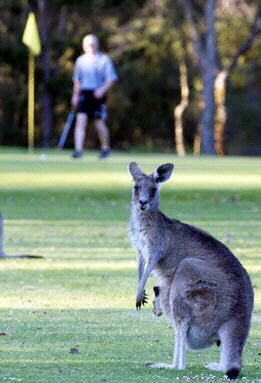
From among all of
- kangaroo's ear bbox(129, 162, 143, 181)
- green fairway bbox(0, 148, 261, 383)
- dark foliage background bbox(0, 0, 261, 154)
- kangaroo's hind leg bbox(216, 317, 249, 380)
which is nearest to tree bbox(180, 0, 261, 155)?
dark foliage background bbox(0, 0, 261, 154)

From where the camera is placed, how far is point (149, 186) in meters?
7.47

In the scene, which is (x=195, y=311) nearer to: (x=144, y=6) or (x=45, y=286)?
(x=45, y=286)

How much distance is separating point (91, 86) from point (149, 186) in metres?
16.2

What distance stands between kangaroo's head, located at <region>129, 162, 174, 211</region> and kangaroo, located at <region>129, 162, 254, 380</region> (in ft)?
0.76

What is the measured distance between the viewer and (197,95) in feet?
181

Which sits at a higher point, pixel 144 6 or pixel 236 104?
pixel 144 6

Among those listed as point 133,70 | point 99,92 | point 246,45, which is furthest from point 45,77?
point 99,92

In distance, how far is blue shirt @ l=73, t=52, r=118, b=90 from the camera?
23234 mm

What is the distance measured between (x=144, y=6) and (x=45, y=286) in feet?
145

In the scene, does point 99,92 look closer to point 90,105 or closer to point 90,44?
point 90,105

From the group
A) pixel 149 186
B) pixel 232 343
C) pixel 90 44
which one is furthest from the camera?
pixel 90 44

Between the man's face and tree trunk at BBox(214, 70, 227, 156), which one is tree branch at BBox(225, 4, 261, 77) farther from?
the man's face

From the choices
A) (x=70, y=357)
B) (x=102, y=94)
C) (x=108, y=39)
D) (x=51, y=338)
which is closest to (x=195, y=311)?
(x=70, y=357)

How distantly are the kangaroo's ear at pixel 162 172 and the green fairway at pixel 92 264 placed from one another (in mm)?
1126
